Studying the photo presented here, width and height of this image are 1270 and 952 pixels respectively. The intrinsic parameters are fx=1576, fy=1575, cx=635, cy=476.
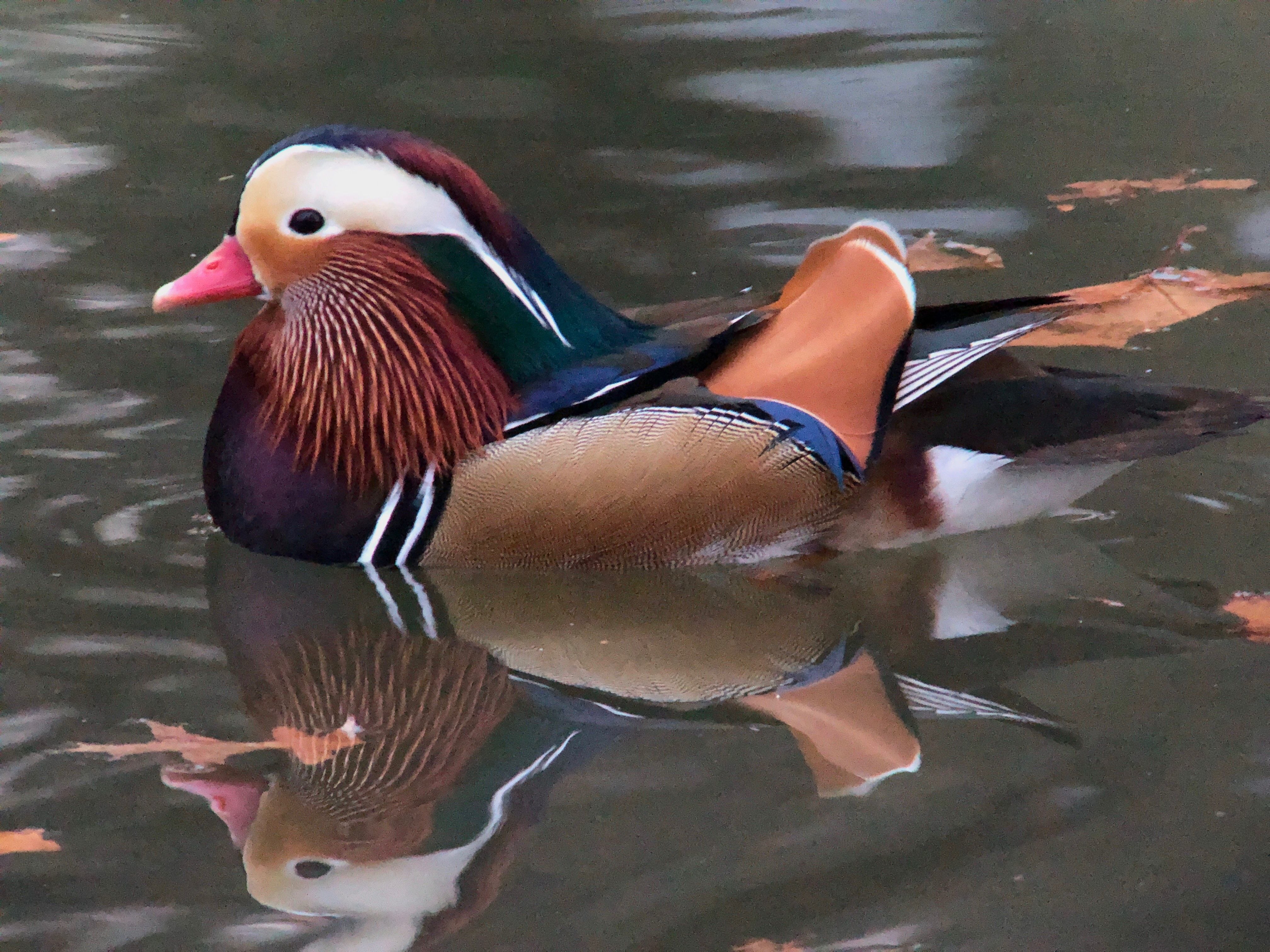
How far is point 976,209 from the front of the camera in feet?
17.3

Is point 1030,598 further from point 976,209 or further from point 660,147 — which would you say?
point 660,147

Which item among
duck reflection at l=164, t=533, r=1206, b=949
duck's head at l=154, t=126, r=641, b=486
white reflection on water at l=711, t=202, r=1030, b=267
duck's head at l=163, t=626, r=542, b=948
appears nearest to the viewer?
duck's head at l=163, t=626, r=542, b=948

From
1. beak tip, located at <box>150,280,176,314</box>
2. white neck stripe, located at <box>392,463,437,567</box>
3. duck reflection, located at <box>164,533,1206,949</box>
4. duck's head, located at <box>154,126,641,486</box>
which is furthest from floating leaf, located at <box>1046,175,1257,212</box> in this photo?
beak tip, located at <box>150,280,176,314</box>

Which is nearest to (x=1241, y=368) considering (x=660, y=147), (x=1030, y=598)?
(x=1030, y=598)

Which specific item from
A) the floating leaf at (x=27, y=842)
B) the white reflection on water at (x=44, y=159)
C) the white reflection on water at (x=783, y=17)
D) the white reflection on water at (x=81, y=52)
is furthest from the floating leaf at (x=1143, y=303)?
the white reflection on water at (x=81, y=52)

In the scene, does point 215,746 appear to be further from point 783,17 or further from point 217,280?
point 783,17

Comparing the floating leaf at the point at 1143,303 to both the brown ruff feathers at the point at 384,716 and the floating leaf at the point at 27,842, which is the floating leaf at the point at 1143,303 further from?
the floating leaf at the point at 27,842

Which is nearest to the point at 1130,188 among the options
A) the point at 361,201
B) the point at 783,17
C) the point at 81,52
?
the point at 783,17

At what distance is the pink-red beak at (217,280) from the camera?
3.25 meters

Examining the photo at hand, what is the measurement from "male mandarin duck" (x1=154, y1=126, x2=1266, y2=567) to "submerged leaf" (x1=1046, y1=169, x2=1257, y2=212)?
2113mm

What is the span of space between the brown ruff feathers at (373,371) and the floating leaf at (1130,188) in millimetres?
2742

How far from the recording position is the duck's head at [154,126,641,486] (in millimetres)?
3191

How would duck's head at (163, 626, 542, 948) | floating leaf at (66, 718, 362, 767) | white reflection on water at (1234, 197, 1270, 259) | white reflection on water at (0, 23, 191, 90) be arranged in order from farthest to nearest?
white reflection on water at (0, 23, 191, 90)
white reflection on water at (1234, 197, 1270, 259)
floating leaf at (66, 718, 362, 767)
duck's head at (163, 626, 542, 948)

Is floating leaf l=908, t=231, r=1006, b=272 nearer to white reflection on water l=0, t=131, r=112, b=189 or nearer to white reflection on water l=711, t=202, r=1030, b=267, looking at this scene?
white reflection on water l=711, t=202, r=1030, b=267
